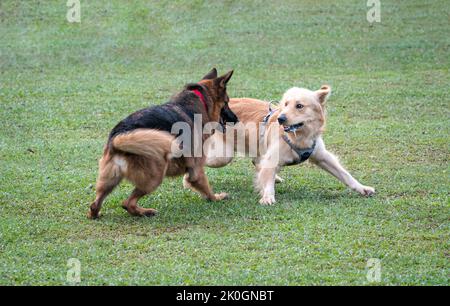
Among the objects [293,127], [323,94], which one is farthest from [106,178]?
[323,94]

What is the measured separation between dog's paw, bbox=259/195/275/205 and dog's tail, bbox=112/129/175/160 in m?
1.34

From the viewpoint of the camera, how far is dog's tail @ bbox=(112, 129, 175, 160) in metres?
6.96

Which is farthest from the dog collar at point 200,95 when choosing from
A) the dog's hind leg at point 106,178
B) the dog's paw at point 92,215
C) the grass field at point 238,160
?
the dog's paw at point 92,215

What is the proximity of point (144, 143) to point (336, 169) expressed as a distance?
2.40m

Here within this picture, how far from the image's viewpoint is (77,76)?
1492 centimetres

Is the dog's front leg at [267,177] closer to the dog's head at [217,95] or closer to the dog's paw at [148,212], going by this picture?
the dog's head at [217,95]

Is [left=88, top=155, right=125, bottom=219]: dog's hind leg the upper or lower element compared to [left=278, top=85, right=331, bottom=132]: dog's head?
lower

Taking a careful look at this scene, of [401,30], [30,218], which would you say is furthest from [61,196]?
[401,30]

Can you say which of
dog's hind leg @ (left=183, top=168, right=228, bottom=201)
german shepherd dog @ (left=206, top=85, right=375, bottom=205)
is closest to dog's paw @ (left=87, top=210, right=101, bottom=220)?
dog's hind leg @ (left=183, top=168, right=228, bottom=201)

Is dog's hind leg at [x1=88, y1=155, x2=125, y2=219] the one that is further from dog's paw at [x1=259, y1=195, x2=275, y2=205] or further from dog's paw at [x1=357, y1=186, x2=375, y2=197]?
dog's paw at [x1=357, y1=186, x2=375, y2=197]

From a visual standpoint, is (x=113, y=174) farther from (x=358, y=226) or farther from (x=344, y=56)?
(x=344, y=56)

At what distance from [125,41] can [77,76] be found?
2.62 metres

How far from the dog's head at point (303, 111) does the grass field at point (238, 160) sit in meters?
0.83

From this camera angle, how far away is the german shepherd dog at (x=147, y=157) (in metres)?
7.03
